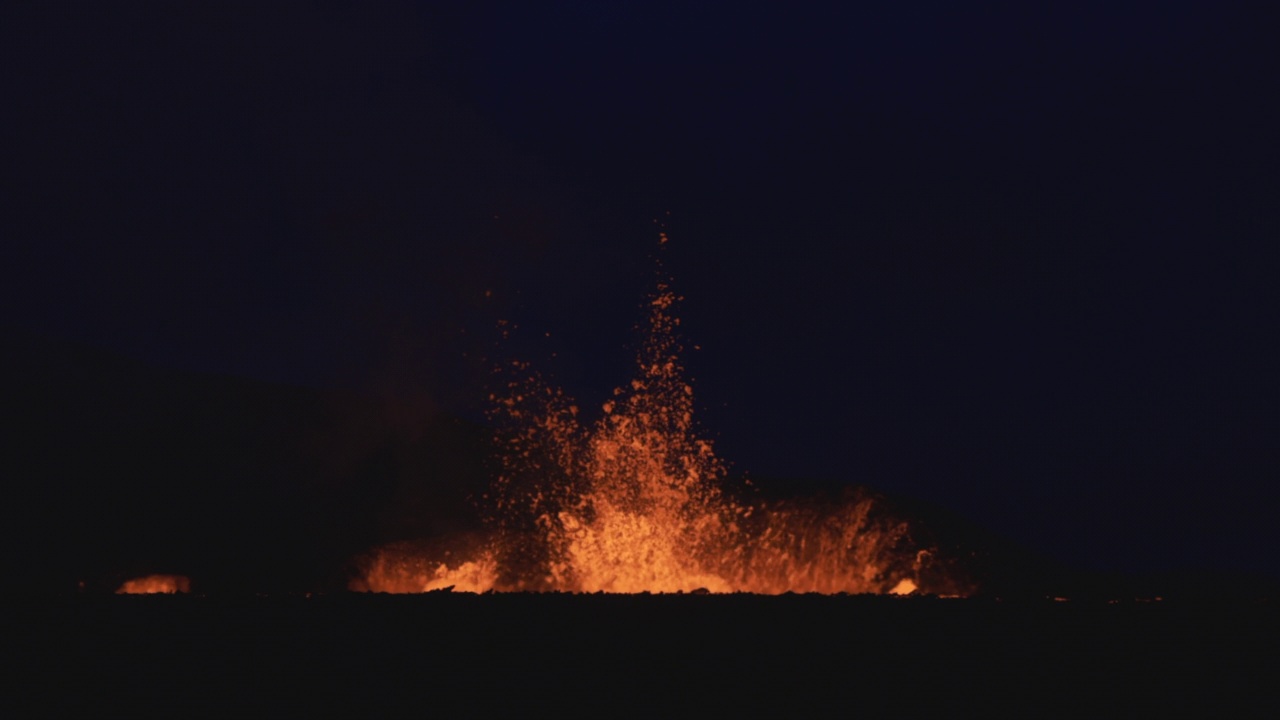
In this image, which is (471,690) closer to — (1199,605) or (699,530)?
(1199,605)

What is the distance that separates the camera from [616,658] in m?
10.9

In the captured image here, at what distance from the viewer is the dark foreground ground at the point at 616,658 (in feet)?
33.3

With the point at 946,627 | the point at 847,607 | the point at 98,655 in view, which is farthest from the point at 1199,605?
the point at 98,655

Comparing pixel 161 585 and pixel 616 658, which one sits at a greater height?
pixel 616 658

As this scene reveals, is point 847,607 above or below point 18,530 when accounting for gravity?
above

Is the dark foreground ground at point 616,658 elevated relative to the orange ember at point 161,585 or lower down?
elevated

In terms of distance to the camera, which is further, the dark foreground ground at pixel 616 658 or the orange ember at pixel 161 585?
the orange ember at pixel 161 585

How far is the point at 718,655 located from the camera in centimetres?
1091

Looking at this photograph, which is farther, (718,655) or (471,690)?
(718,655)

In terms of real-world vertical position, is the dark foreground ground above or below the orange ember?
above

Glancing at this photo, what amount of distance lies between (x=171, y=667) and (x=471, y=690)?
122 inches

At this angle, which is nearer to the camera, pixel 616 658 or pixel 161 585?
pixel 616 658

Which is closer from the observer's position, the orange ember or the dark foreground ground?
the dark foreground ground

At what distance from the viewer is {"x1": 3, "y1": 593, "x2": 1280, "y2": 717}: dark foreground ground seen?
33.3 ft
